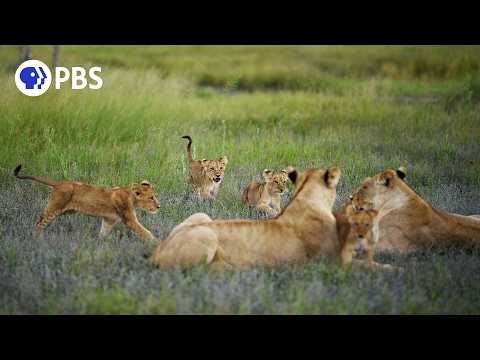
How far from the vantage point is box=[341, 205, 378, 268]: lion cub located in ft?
21.9

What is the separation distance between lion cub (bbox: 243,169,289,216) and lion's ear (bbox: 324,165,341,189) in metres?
2.48

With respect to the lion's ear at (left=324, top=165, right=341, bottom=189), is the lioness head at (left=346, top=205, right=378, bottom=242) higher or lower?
lower

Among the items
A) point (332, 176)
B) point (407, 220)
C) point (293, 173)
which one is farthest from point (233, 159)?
point (332, 176)

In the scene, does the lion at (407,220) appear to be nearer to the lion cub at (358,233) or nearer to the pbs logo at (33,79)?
the lion cub at (358,233)

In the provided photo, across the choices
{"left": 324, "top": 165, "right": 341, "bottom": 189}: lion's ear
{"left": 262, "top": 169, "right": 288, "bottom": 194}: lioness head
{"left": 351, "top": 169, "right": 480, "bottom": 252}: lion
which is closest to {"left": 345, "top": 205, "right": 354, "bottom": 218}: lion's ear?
{"left": 324, "top": 165, "right": 341, "bottom": 189}: lion's ear

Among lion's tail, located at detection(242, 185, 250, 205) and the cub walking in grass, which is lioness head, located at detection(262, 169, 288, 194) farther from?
lion's tail, located at detection(242, 185, 250, 205)

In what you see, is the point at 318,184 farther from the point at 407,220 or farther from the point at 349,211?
the point at 407,220

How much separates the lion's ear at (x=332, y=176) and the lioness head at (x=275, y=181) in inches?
100

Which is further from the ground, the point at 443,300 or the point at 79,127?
the point at 79,127

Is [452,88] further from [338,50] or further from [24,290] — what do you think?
[24,290]

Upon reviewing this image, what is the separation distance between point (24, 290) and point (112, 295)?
35.4 inches

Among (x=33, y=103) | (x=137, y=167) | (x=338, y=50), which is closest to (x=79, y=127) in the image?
(x=33, y=103)

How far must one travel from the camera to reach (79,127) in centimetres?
1270

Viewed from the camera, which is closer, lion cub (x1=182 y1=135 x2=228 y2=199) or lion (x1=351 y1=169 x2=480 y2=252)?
lion (x1=351 y1=169 x2=480 y2=252)
